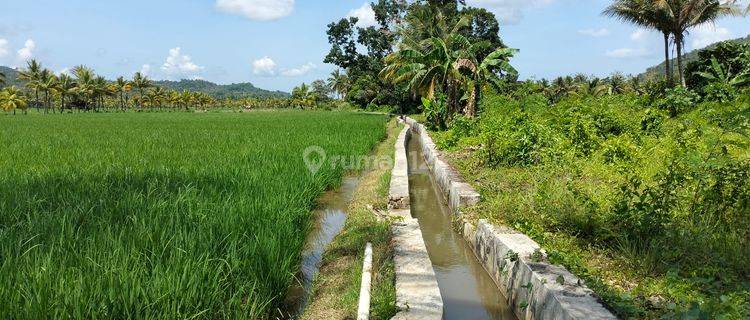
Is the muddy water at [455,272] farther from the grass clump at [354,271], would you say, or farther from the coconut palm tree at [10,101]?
the coconut palm tree at [10,101]

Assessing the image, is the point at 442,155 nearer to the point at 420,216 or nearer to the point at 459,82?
the point at 420,216

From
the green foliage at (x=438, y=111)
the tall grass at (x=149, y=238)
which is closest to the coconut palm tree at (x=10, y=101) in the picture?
the green foliage at (x=438, y=111)

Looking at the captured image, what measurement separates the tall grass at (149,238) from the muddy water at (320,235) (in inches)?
7.2

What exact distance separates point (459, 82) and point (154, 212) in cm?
1417

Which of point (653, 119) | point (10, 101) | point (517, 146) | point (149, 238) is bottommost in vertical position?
point (149, 238)

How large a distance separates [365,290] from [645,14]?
21.5 metres

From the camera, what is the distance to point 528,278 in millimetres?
3062

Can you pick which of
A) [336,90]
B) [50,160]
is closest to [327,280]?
[50,160]

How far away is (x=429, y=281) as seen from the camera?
320 cm

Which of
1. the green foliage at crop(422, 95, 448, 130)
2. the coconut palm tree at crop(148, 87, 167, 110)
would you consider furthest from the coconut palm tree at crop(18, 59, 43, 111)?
the green foliage at crop(422, 95, 448, 130)

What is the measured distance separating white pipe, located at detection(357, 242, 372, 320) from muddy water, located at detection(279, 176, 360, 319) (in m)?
0.47

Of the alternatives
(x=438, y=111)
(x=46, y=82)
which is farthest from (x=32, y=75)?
(x=438, y=111)

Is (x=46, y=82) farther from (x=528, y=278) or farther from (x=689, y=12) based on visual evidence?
(x=528, y=278)

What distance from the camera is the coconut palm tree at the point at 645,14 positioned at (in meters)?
Result: 19.8
